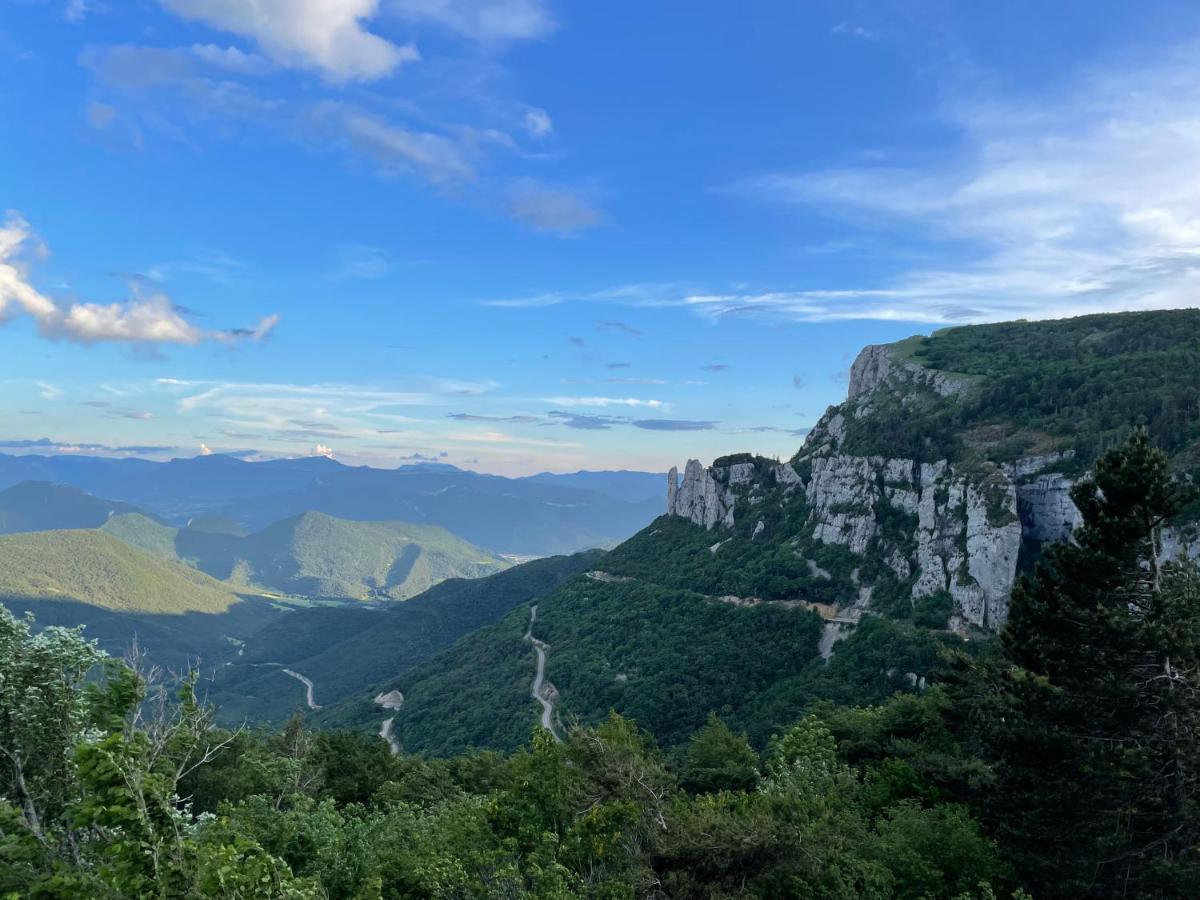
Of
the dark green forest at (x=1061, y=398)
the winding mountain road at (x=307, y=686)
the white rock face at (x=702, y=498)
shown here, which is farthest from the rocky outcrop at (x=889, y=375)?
the winding mountain road at (x=307, y=686)

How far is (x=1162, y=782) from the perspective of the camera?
1705 cm

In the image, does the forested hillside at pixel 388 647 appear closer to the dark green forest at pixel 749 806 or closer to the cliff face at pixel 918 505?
the cliff face at pixel 918 505

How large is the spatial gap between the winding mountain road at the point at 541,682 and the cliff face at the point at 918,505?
130 feet

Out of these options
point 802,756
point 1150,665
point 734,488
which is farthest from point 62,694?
point 734,488

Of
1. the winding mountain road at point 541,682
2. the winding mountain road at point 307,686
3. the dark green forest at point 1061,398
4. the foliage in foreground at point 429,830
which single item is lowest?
the winding mountain road at point 307,686

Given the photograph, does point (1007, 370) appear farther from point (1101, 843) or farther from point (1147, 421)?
point (1101, 843)

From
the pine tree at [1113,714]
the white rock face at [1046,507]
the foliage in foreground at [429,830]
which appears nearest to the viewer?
the foliage in foreground at [429,830]

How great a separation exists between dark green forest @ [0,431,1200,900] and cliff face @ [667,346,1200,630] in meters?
35.7

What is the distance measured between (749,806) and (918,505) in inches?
3148

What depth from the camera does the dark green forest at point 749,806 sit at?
10758 millimetres

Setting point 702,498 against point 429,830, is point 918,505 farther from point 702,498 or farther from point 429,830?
point 429,830

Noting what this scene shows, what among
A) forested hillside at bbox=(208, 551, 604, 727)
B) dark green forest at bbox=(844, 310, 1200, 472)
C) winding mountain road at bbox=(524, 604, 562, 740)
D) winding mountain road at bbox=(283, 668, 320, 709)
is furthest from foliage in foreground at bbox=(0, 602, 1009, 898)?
forested hillside at bbox=(208, 551, 604, 727)

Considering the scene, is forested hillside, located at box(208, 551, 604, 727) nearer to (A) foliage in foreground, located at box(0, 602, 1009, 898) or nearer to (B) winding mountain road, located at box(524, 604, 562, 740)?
(B) winding mountain road, located at box(524, 604, 562, 740)

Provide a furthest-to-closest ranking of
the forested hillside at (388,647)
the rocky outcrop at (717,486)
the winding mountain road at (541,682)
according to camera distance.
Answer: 1. the forested hillside at (388,647)
2. the rocky outcrop at (717,486)
3. the winding mountain road at (541,682)
